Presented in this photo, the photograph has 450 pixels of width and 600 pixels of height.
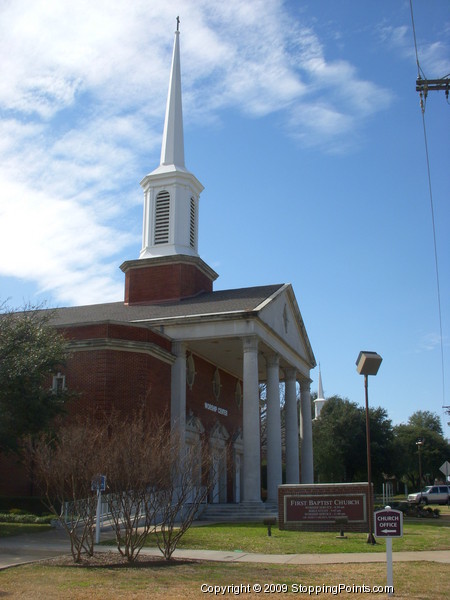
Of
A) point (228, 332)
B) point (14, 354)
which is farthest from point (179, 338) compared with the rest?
point (14, 354)

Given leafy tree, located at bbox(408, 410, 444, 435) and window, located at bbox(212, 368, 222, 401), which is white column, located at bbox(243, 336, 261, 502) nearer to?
window, located at bbox(212, 368, 222, 401)

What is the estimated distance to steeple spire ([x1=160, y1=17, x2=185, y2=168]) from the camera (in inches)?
1708

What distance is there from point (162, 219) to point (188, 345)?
30.7 feet

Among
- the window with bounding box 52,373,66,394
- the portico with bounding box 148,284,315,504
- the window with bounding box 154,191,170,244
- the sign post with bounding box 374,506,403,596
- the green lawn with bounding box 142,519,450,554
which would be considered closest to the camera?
the sign post with bounding box 374,506,403,596

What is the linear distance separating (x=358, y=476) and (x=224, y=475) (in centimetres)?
3002

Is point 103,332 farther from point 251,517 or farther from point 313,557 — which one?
point 313,557

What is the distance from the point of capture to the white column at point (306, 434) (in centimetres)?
4372

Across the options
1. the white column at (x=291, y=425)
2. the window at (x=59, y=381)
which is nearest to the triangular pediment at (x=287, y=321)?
the white column at (x=291, y=425)

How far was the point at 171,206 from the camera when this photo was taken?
136 feet

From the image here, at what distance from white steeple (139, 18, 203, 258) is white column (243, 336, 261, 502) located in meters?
9.74

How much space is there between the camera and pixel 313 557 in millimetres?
15773

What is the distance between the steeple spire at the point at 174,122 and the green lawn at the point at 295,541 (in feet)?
85.1

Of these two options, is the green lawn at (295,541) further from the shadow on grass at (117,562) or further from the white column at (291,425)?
the white column at (291,425)

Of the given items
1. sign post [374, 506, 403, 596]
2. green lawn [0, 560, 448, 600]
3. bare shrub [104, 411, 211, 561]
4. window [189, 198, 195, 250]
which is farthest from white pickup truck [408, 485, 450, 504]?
sign post [374, 506, 403, 596]
